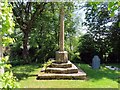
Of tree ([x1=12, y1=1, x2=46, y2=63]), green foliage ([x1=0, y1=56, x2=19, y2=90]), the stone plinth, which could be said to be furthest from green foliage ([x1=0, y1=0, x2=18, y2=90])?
tree ([x1=12, y1=1, x2=46, y2=63])

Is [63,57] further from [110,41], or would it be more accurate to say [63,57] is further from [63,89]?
[110,41]

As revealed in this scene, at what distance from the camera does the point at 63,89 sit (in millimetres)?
3658

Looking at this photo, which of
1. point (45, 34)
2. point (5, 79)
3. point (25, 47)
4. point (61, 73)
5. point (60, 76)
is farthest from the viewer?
point (45, 34)

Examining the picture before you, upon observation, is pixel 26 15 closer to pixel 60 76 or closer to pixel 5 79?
pixel 60 76

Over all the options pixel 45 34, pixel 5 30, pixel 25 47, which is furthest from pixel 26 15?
pixel 5 30

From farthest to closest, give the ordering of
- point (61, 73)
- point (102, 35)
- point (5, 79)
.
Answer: point (102, 35) → point (61, 73) → point (5, 79)

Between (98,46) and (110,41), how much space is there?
0.49 meters

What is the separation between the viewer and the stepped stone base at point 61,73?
4.66 meters

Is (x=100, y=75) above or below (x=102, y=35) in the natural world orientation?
below

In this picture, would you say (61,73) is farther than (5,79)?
Yes

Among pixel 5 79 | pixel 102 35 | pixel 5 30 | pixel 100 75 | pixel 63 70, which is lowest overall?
pixel 100 75

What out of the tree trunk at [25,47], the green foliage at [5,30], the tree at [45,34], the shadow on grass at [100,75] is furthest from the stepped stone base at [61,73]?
the green foliage at [5,30]

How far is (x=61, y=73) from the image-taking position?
4887mm

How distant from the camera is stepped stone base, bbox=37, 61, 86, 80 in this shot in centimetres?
466
